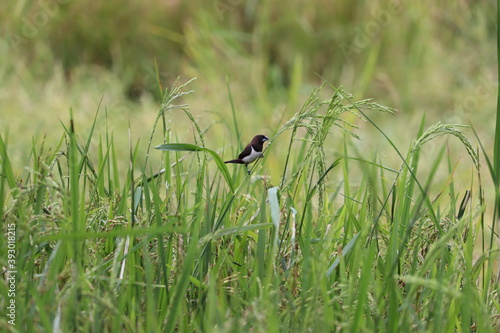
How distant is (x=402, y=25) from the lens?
6.02 metres

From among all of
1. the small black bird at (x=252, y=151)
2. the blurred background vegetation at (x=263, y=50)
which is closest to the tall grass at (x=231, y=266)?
the small black bird at (x=252, y=151)

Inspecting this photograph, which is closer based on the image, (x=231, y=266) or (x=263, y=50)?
(x=231, y=266)

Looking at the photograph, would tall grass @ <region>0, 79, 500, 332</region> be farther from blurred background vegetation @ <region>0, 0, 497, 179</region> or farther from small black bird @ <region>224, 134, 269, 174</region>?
blurred background vegetation @ <region>0, 0, 497, 179</region>

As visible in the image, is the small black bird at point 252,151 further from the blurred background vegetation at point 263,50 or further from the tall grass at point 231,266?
the blurred background vegetation at point 263,50

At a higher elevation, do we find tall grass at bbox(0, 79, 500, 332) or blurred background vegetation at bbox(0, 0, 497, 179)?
blurred background vegetation at bbox(0, 0, 497, 179)

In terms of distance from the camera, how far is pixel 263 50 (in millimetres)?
5629

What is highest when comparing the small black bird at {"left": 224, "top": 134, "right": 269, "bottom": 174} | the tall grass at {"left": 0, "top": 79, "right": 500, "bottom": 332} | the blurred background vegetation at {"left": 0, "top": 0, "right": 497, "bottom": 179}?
the blurred background vegetation at {"left": 0, "top": 0, "right": 497, "bottom": 179}

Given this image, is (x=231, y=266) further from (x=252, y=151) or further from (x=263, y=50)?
(x=263, y=50)

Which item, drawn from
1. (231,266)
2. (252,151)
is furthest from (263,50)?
(231,266)

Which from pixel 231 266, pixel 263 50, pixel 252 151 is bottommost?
pixel 231 266

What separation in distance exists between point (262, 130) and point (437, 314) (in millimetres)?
3272

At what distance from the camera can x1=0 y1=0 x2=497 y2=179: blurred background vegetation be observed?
5234 mm

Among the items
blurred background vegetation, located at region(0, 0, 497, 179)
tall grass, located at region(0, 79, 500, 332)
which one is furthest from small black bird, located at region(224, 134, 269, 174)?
blurred background vegetation, located at region(0, 0, 497, 179)

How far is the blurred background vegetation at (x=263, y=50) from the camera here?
206 inches
